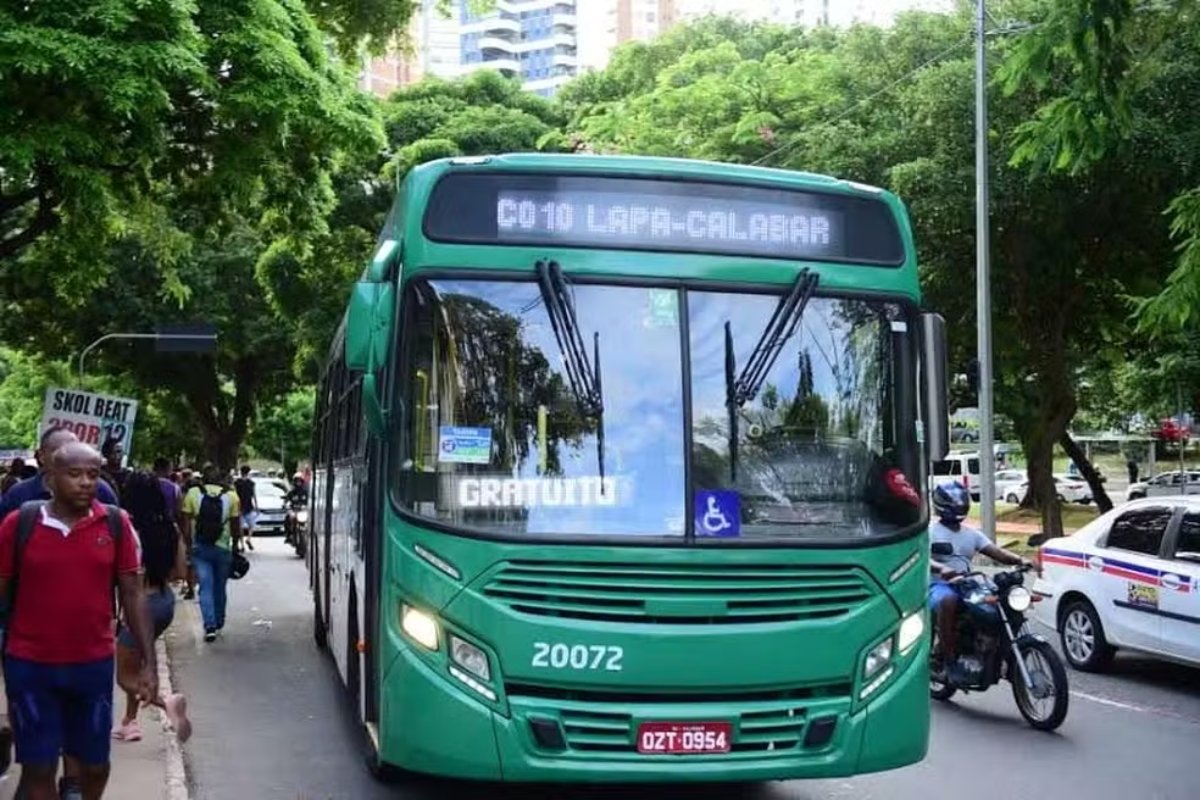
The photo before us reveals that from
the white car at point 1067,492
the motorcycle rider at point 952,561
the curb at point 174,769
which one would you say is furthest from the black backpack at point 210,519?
the white car at point 1067,492

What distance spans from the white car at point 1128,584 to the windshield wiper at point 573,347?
608cm

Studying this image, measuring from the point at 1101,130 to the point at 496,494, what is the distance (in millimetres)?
6758

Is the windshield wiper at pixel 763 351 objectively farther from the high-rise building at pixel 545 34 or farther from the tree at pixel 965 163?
the high-rise building at pixel 545 34

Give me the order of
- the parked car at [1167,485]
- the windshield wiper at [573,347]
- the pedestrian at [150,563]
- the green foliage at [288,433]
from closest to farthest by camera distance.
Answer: the windshield wiper at [573,347] → the pedestrian at [150,563] → the parked car at [1167,485] → the green foliage at [288,433]

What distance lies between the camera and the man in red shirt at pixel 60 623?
513cm

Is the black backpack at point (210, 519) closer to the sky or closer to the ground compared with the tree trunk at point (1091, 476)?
closer to the sky

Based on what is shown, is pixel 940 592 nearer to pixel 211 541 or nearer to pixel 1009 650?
pixel 1009 650

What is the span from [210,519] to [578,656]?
7.89m

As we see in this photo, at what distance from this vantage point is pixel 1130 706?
998 cm

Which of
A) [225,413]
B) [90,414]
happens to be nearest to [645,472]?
[90,414]

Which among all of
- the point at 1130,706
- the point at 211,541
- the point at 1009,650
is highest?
the point at 211,541

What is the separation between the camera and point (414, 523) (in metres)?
5.94

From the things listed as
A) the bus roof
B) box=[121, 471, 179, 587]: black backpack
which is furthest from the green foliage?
the bus roof

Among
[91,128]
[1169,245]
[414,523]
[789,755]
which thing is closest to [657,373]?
[414,523]
